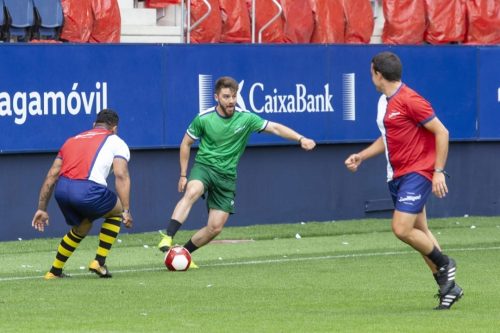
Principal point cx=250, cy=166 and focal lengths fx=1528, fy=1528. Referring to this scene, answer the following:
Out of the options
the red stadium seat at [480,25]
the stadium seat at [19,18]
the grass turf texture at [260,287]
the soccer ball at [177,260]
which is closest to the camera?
the grass turf texture at [260,287]

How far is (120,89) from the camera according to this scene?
1989 cm

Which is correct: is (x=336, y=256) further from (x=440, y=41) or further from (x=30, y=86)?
(x=440, y=41)

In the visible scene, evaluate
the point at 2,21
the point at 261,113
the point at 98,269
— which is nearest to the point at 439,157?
the point at 98,269

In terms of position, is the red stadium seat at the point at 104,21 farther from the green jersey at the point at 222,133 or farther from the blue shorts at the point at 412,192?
the blue shorts at the point at 412,192

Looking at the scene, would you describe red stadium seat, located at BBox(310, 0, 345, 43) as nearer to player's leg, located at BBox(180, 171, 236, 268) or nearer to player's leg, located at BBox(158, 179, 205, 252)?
player's leg, located at BBox(180, 171, 236, 268)

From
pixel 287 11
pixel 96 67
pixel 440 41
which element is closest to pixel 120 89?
pixel 96 67

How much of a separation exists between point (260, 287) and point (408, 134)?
8.02ft

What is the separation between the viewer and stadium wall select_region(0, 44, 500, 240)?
19125mm

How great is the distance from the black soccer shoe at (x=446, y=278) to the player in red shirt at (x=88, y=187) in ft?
12.1

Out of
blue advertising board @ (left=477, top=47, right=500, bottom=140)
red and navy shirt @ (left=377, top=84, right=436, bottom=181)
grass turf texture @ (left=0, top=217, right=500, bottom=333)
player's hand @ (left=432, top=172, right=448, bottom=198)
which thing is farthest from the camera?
blue advertising board @ (left=477, top=47, right=500, bottom=140)

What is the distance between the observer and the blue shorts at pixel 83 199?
14.6 meters

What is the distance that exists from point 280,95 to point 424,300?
896cm

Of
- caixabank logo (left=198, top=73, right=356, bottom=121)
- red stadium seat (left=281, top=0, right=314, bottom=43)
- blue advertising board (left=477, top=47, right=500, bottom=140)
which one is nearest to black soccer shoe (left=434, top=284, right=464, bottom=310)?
caixabank logo (left=198, top=73, right=356, bottom=121)

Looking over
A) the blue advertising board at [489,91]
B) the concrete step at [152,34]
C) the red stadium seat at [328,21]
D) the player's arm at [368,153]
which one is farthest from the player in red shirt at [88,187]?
the blue advertising board at [489,91]
